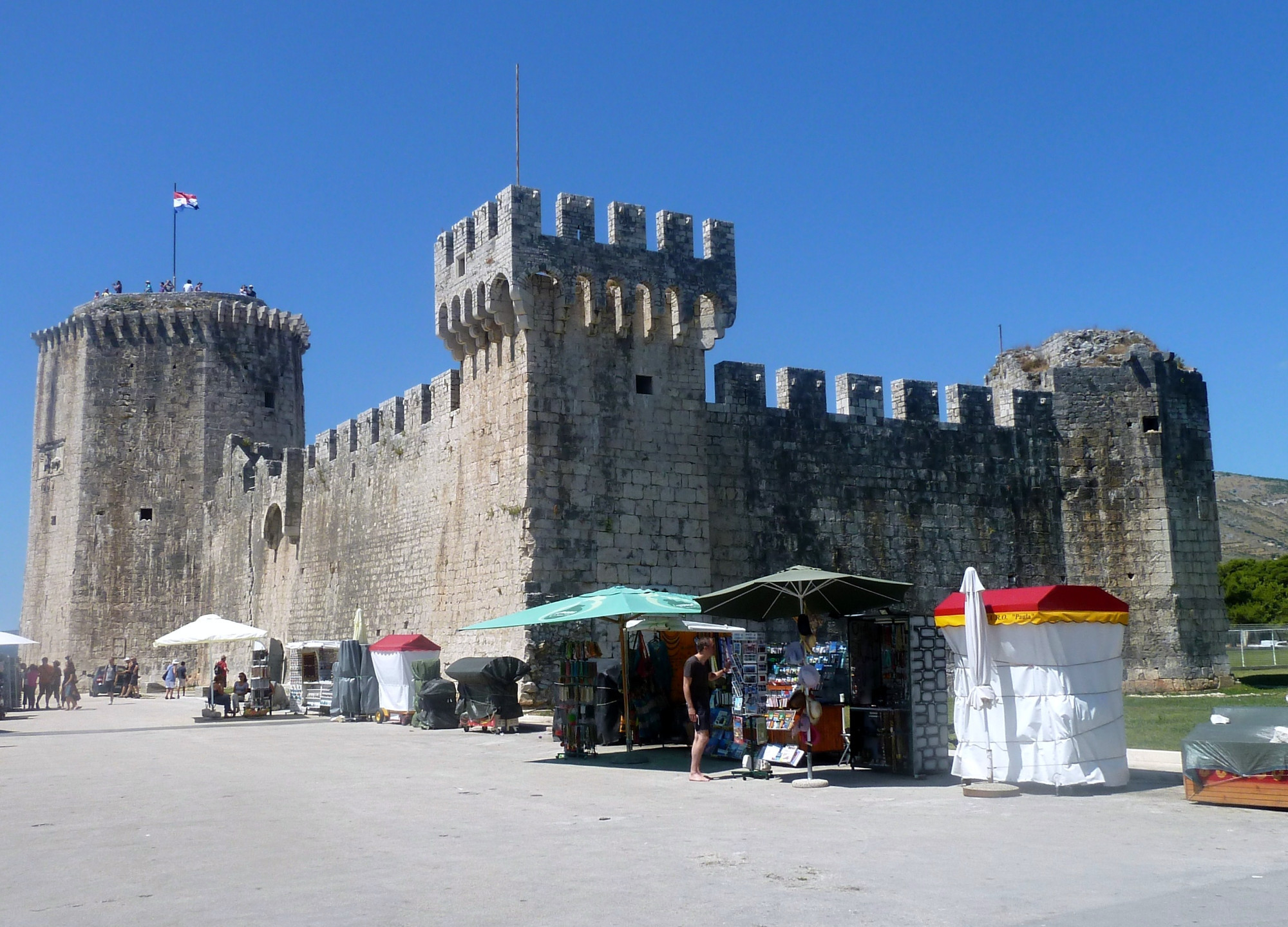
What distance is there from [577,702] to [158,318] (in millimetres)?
28628

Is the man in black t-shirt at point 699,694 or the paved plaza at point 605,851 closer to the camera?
the paved plaza at point 605,851

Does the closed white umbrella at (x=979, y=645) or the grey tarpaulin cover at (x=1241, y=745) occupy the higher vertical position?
the closed white umbrella at (x=979, y=645)

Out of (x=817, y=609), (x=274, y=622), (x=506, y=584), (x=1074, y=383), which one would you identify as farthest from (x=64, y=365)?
(x=817, y=609)

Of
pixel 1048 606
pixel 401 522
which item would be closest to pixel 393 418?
pixel 401 522

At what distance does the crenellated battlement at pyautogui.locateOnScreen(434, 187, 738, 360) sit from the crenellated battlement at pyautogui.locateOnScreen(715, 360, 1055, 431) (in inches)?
45.0

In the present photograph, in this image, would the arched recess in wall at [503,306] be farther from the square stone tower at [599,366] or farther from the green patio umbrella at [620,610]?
the green patio umbrella at [620,610]

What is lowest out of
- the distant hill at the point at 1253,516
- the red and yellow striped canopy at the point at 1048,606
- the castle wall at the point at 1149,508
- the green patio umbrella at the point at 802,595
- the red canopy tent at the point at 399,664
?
the red canopy tent at the point at 399,664

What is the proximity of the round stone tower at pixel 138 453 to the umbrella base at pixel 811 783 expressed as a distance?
29.0 meters

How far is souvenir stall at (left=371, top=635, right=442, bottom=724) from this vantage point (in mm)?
17875

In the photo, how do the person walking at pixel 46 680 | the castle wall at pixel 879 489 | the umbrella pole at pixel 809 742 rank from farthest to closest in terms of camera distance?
the person walking at pixel 46 680
the castle wall at pixel 879 489
the umbrella pole at pixel 809 742

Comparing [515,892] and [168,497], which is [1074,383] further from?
[168,497]

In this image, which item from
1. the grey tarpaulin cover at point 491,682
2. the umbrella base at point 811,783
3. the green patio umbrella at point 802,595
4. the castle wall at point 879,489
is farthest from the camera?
the castle wall at point 879,489

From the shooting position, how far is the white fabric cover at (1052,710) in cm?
934

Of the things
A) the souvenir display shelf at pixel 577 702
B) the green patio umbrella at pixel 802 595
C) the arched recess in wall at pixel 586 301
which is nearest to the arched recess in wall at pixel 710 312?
the arched recess in wall at pixel 586 301
